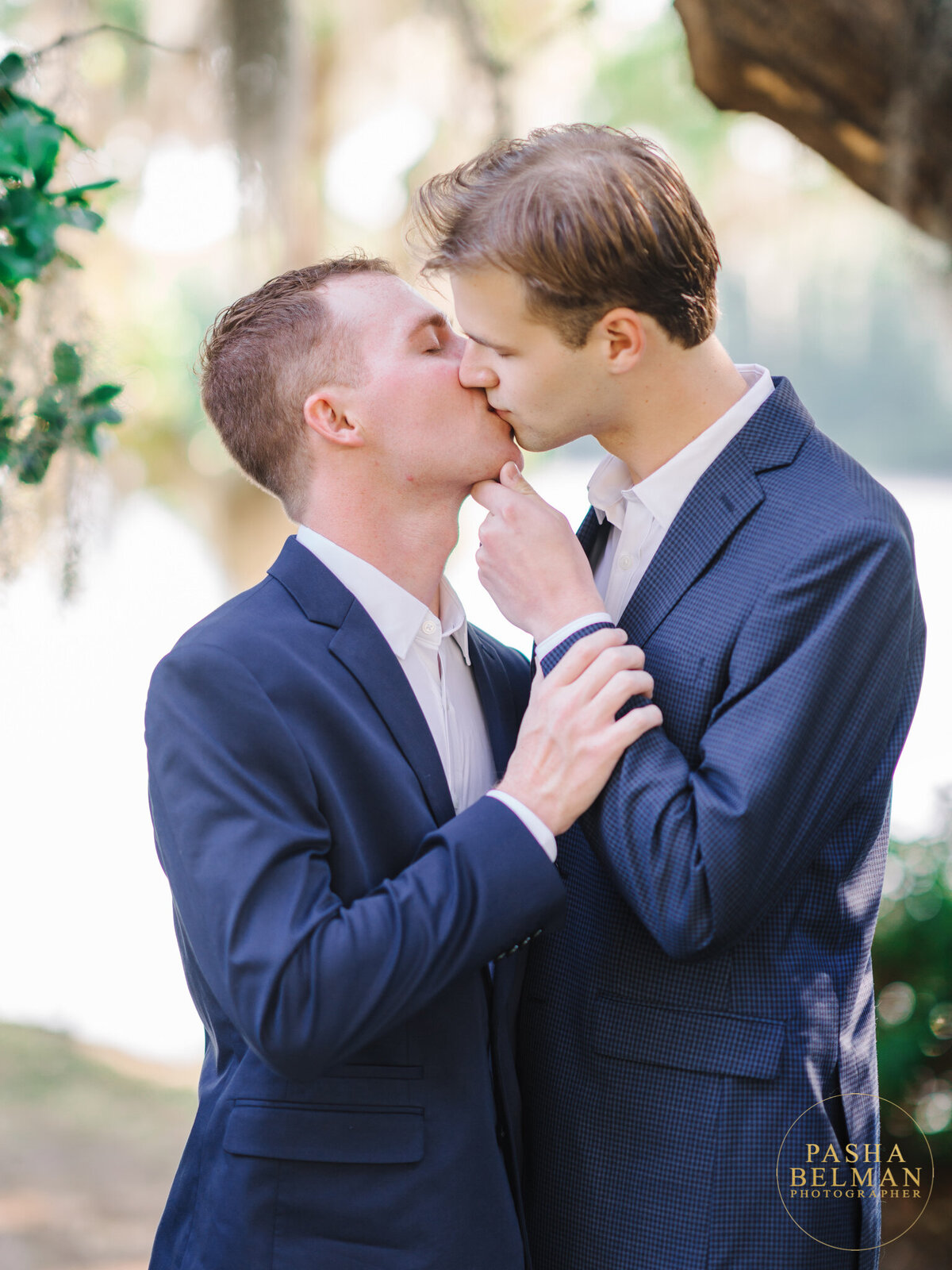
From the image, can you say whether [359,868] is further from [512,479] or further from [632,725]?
[512,479]

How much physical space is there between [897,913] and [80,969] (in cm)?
448

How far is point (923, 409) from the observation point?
12375 mm

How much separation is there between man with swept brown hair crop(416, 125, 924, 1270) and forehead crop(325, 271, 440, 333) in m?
0.16

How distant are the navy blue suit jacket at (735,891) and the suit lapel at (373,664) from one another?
24cm

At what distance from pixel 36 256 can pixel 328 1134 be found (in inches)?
55.4

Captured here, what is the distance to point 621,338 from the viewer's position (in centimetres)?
154

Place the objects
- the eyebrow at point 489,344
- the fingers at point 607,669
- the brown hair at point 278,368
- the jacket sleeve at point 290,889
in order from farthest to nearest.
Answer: the brown hair at point 278,368 < the eyebrow at point 489,344 < the fingers at point 607,669 < the jacket sleeve at point 290,889

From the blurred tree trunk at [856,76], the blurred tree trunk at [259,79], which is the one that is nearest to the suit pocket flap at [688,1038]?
the blurred tree trunk at [856,76]

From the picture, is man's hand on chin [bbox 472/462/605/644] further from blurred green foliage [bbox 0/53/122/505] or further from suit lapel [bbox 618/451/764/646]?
blurred green foliage [bbox 0/53/122/505]

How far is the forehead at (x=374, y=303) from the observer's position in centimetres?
175

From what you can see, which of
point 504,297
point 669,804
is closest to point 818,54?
point 504,297

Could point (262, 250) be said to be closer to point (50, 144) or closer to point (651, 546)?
point (50, 144)

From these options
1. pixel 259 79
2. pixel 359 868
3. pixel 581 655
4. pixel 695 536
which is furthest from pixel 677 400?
pixel 259 79

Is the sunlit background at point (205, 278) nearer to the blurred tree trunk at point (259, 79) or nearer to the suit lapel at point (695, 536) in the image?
the blurred tree trunk at point (259, 79)
